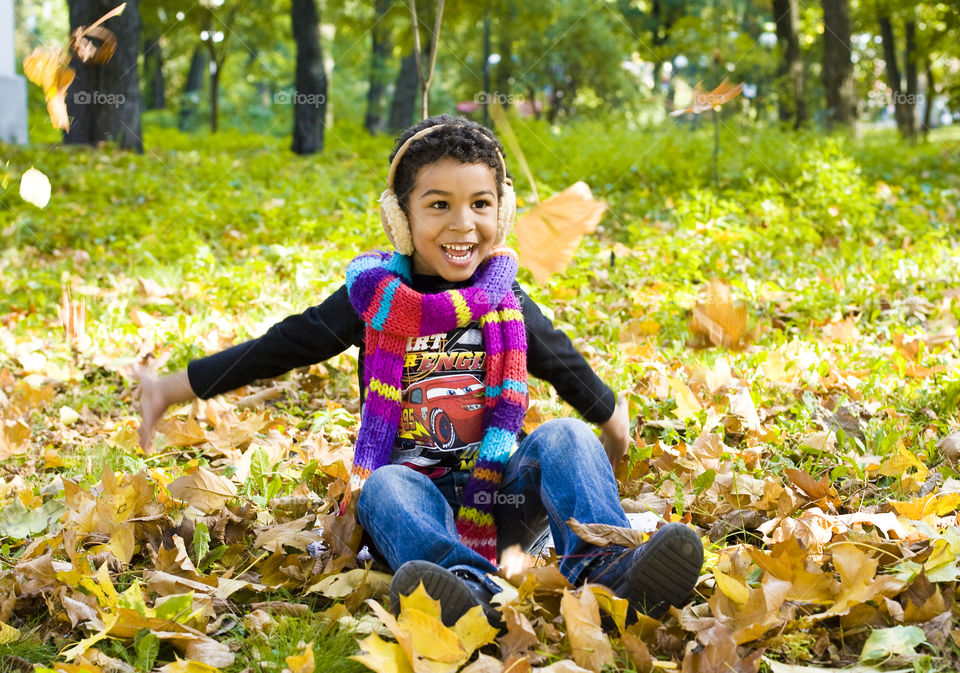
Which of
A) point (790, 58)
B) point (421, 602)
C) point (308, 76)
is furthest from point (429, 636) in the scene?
point (790, 58)

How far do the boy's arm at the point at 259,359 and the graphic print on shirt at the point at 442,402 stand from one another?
0.17m

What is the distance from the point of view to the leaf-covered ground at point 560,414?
1.59 meters

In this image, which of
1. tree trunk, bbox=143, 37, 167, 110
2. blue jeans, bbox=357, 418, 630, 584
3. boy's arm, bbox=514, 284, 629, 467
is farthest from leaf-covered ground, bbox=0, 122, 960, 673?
tree trunk, bbox=143, 37, 167, 110

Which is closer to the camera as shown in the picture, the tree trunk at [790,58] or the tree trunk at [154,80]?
the tree trunk at [790,58]

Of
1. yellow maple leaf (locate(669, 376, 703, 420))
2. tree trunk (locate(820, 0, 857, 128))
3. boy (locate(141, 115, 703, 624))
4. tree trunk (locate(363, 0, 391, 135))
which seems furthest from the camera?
tree trunk (locate(363, 0, 391, 135))

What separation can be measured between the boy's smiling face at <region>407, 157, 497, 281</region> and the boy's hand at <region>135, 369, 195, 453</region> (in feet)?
2.05

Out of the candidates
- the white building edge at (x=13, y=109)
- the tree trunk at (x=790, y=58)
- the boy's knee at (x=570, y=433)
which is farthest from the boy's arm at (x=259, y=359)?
the white building edge at (x=13, y=109)

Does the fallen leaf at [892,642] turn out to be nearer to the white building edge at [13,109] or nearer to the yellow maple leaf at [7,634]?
the yellow maple leaf at [7,634]

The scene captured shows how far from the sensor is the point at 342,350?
6.75 ft

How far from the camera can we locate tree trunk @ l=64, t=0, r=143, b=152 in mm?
8539

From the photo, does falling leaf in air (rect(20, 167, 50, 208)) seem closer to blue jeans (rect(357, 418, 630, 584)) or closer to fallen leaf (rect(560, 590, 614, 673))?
blue jeans (rect(357, 418, 630, 584))

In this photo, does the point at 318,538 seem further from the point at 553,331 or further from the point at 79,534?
the point at 553,331

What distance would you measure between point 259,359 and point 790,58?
9641 mm

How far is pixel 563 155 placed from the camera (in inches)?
348
